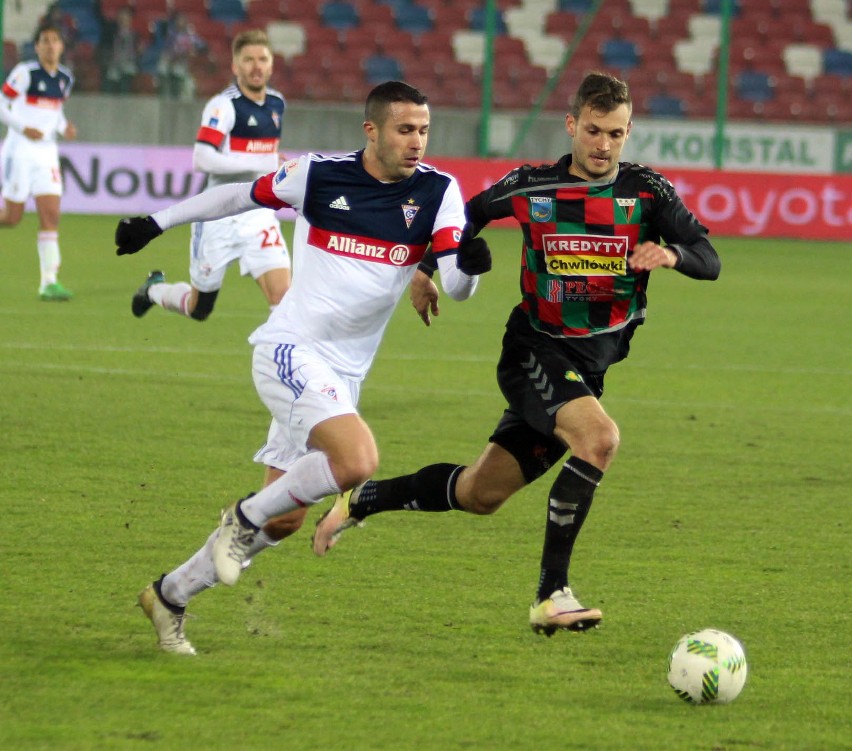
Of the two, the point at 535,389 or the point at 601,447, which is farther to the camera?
the point at 535,389

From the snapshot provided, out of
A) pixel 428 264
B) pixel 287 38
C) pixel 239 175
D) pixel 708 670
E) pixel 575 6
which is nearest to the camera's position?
pixel 708 670

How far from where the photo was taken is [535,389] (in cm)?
515

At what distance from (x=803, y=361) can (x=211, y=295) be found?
456cm

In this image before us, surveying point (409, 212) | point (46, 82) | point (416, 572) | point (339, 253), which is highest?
point (46, 82)

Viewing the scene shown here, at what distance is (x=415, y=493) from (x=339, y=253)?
3.53 ft

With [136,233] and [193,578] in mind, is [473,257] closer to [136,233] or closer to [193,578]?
[136,233]

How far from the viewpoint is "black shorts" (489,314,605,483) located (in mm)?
5094

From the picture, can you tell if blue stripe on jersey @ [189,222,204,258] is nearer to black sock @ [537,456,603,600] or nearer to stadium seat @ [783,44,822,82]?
black sock @ [537,456,603,600]

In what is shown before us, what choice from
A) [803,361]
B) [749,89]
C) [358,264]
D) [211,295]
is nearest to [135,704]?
[358,264]

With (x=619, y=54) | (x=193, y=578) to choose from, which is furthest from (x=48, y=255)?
(x=619, y=54)

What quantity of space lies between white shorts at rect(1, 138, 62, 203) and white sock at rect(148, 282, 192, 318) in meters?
3.62

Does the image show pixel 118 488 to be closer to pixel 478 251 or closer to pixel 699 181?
pixel 478 251

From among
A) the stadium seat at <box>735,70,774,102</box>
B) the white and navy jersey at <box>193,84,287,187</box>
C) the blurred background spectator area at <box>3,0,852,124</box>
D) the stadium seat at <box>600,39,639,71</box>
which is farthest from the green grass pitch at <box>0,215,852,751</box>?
the stadium seat at <box>600,39,639,71</box>

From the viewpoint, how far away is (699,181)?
71.7 ft
